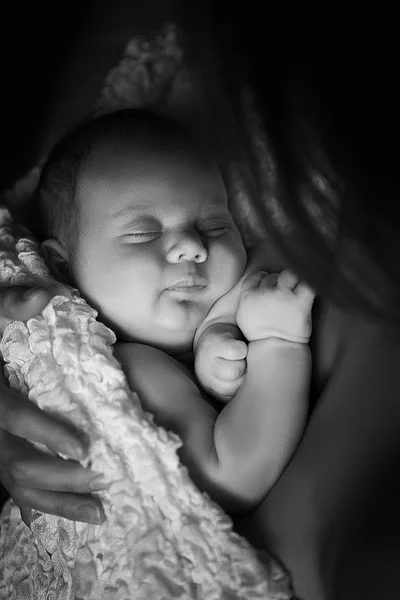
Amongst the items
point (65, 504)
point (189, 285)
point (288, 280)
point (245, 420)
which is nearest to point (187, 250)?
point (189, 285)

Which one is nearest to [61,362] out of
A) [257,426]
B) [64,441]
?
[64,441]

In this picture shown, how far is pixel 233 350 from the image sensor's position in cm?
88

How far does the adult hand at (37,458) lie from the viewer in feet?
2.53

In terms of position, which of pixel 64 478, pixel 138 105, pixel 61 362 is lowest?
pixel 64 478

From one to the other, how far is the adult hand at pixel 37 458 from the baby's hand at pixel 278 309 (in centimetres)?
27

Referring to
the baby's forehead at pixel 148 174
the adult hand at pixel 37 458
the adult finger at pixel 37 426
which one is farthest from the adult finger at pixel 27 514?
the baby's forehead at pixel 148 174

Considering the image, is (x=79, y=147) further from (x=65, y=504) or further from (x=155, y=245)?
(x=65, y=504)

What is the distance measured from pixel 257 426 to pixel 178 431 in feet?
0.33

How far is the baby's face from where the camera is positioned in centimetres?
94

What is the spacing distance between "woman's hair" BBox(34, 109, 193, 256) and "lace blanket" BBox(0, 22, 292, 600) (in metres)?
0.16

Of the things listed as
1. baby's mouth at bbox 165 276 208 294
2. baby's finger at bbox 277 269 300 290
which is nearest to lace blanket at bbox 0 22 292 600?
baby's mouth at bbox 165 276 208 294

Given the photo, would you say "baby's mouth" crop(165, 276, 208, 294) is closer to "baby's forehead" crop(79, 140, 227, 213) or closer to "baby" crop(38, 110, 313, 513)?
"baby" crop(38, 110, 313, 513)

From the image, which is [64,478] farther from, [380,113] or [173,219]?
[380,113]

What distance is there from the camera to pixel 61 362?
2.73 ft
